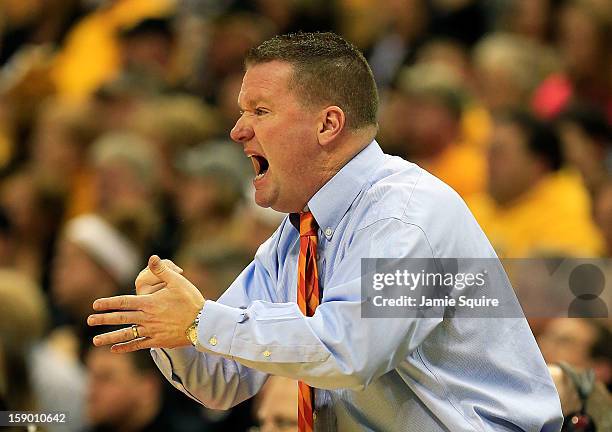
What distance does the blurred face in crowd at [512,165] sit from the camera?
17.0 ft

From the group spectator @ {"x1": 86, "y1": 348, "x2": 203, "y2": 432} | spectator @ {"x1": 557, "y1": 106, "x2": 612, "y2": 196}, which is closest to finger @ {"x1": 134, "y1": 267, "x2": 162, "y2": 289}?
spectator @ {"x1": 86, "y1": 348, "x2": 203, "y2": 432}

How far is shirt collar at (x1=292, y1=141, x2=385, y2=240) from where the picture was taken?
2.62 m

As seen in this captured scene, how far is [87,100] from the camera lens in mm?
7102

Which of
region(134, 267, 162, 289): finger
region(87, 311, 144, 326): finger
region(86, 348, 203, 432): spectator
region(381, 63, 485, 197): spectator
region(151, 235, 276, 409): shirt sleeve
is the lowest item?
region(86, 348, 203, 432): spectator

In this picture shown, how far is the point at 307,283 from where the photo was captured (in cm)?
261

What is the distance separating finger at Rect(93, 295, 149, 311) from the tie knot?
1.50 ft

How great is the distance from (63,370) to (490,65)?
259 centimetres

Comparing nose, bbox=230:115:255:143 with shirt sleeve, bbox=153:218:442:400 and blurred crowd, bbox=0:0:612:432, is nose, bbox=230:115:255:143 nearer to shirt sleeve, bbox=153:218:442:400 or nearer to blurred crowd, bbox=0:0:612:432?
shirt sleeve, bbox=153:218:442:400

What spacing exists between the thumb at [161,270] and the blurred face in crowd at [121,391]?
2011mm

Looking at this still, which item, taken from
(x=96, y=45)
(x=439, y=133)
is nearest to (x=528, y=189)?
(x=439, y=133)

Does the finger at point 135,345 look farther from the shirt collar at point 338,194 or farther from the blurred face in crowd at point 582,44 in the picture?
the blurred face in crowd at point 582,44

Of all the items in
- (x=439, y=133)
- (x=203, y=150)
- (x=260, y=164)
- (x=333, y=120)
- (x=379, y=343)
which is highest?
(x=333, y=120)

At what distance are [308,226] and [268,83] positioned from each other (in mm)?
337

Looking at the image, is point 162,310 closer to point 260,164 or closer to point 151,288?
point 151,288
